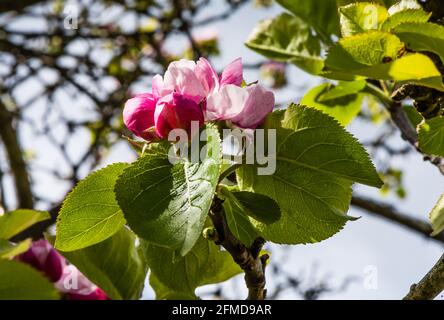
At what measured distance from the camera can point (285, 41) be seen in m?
1.52

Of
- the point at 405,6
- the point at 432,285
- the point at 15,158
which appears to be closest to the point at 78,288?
the point at 432,285

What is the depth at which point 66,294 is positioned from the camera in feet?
4.37

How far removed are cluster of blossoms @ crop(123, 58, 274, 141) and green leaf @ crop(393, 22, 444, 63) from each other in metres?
0.20

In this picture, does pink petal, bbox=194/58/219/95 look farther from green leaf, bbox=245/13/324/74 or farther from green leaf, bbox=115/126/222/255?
green leaf, bbox=245/13/324/74

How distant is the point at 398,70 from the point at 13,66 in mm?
2784

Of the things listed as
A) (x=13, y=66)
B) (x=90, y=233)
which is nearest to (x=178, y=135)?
(x=90, y=233)

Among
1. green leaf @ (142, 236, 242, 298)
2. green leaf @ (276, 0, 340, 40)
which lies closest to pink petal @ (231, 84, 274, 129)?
green leaf @ (142, 236, 242, 298)

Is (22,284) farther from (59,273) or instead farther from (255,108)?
(59,273)

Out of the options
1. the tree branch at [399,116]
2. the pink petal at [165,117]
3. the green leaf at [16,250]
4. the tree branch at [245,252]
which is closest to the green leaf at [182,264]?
the tree branch at [245,252]

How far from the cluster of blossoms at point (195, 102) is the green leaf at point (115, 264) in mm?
358

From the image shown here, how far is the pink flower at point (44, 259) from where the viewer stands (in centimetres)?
130

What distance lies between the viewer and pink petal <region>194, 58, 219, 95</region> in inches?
36.5

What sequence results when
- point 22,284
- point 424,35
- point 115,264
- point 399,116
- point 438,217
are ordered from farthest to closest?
point 399,116, point 115,264, point 438,217, point 424,35, point 22,284

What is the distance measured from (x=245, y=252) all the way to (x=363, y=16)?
0.40m
